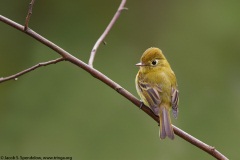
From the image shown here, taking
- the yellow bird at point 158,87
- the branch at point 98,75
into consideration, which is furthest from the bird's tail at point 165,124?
the branch at point 98,75

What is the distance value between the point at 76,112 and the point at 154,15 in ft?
7.13

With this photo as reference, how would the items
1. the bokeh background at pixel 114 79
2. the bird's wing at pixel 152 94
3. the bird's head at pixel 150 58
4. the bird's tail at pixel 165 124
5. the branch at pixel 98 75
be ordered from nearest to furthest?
the branch at pixel 98 75, the bird's tail at pixel 165 124, the bird's wing at pixel 152 94, the bird's head at pixel 150 58, the bokeh background at pixel 114 79

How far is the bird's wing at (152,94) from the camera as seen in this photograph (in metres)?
4.64

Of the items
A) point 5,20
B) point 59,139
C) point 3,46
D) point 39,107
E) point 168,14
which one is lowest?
point 5,20

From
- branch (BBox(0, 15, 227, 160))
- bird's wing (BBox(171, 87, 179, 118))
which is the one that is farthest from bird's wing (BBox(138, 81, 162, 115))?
branch (BBox(0, 15, 227, 160))

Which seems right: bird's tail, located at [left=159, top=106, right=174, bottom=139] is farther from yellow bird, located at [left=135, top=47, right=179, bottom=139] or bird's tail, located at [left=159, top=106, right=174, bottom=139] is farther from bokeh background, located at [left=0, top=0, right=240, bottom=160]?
bokeh background, located at [left=0, top=0, right=240, bottom=160]

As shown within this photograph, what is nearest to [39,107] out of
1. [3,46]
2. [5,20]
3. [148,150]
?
[3,46]

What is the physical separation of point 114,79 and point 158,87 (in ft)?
9.67

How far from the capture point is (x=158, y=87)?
5031 mm

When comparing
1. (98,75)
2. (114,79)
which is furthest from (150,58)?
(114,79)

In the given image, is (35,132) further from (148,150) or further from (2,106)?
(148,150)

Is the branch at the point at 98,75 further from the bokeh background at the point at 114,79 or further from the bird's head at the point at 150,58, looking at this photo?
the bokeh background at the point at 114,79

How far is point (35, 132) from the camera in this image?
7703mm

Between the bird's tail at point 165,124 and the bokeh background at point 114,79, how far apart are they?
105 inches
